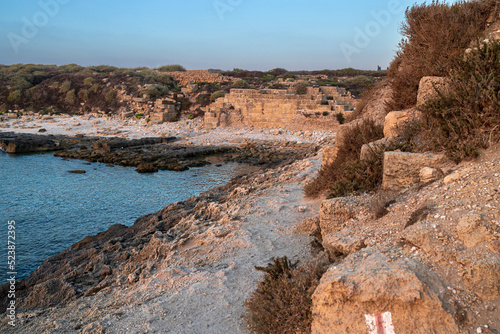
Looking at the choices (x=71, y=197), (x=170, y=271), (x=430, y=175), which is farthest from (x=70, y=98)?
(x=430, y=175)

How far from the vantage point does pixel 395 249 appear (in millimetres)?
3348

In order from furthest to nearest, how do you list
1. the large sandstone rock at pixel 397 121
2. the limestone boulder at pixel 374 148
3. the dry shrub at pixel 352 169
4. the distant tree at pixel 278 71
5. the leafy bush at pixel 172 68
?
the leafy bush at pixel 172 68
the distant tree at pixel 278 71
the large sandstone rock at pixel 397 121
the limestone boulder at pixel 374 148
the dry shrub at pixel 352 169

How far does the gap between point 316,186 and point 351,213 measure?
3.02 m

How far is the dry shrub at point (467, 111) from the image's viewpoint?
13.9 ft

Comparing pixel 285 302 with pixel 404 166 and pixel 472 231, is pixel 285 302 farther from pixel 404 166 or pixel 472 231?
pixel 404 166

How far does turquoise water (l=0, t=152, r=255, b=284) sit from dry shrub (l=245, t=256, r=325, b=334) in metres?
5.66

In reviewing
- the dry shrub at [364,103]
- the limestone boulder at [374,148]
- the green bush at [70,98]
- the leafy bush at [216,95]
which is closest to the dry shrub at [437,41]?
the limestone boulder at [374,148]

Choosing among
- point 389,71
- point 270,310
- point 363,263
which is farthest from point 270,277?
point 389,71

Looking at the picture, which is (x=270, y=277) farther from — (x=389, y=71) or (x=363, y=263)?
(x=389, y=71)

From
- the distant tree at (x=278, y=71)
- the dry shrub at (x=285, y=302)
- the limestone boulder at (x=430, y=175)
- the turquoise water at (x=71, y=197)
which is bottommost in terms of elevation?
the turquoise water at (x=71, y=197)

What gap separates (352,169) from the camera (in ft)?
19.4

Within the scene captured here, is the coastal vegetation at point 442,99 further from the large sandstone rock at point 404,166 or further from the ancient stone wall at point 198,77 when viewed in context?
the ancient stone wall at point 198,77

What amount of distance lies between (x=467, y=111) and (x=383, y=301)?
3021 mm

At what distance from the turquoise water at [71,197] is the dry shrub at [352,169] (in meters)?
5.48
